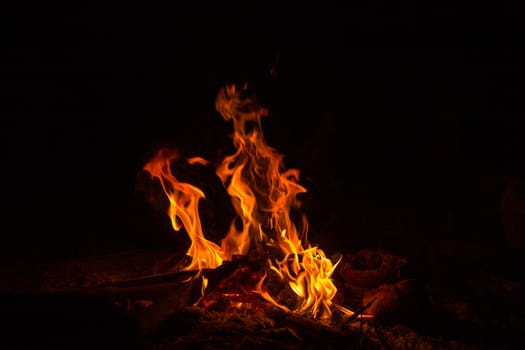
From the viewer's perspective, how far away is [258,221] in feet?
17.0

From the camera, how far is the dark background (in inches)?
263

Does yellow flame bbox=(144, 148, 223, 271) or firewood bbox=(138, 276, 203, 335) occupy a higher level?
yellow flame bbox=(144, 148, 223, 271)

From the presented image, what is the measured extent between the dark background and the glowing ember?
89 cm

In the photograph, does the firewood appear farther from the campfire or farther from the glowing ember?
the glowing ember

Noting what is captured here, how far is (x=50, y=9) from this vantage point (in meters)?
7.10

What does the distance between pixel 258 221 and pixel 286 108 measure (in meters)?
2.70

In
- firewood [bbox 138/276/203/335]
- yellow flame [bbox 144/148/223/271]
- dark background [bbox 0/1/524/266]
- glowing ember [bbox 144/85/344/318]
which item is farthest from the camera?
dark background [bbox 0/1/524/266]

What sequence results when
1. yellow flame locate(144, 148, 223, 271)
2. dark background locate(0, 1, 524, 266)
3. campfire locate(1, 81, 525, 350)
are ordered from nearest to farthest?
1. campfire locate(1, 81, 525, 350)
2. yellow flame locate(144, 148, 223, 271)
3. dark background locate(0, 1, 524, 266)

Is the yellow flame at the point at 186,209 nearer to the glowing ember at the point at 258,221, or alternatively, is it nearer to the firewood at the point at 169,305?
the glowing ember at the point at 258,221

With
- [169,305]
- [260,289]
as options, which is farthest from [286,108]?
[169,305]

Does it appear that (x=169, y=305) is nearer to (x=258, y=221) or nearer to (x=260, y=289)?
(x=260, y=289)

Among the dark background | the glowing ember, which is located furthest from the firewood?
the dark background

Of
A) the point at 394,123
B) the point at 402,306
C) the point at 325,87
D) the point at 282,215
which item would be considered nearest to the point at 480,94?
the point at 394,123

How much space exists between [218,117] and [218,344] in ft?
14.1
